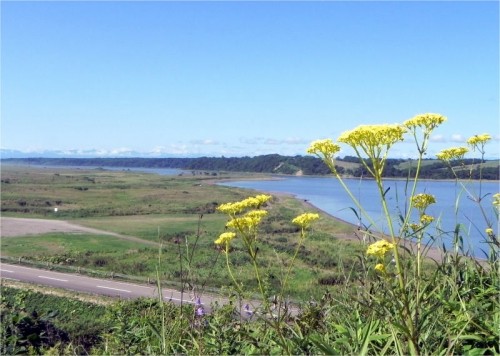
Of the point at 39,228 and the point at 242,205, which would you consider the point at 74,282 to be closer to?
the point at 39,228

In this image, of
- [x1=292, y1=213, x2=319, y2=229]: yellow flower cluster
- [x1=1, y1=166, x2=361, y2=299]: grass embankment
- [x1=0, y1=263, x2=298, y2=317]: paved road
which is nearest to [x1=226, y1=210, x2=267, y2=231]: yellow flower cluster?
[x1=292, y1=213, x2=319, y2=229]: yellow flower cluster

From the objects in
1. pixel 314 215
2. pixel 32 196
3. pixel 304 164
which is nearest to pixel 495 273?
pixel 314 215

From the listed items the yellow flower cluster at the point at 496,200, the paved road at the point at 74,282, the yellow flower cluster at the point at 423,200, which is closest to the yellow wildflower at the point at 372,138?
the yellow flower cluster at the point at 423,200

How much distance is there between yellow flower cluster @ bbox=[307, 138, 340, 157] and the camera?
2125 mm

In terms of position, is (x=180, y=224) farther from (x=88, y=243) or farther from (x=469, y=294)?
(x=469, y=294)

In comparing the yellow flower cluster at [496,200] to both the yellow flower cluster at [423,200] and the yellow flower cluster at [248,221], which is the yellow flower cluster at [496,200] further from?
the yellow flower cluster at [248,221]

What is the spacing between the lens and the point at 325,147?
2.14m

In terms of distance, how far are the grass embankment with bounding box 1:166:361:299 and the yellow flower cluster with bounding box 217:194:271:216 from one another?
66 centimetres

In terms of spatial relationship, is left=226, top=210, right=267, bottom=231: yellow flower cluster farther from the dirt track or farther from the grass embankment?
the dirt track

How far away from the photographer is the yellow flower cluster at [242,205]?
2172 millimetres

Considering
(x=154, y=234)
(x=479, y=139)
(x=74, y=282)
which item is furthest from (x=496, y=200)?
(x=154, y=234)

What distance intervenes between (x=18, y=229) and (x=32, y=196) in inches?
→ 1130

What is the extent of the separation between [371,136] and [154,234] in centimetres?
4115

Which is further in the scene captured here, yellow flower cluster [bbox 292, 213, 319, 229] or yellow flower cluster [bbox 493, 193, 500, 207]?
yellow flower cluster [bbox 493, 193, 500, 207]
